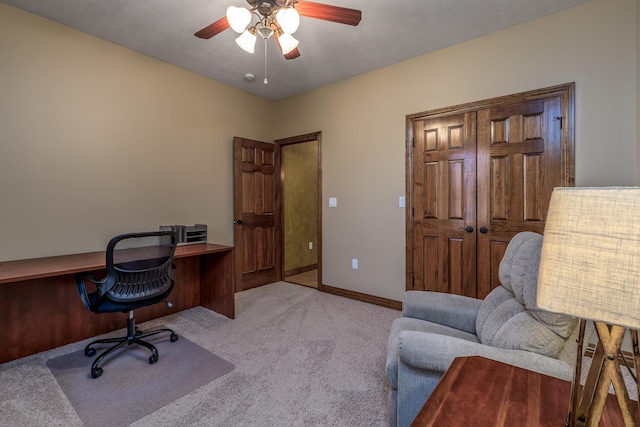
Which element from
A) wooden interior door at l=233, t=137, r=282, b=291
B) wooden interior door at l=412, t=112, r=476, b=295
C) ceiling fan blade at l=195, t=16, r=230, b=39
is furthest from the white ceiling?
wooden interior door at l=233, t=137, r=282, b=291

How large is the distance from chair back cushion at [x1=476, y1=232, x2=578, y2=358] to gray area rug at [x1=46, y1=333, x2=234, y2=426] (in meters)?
1.76

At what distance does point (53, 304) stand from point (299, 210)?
3.29 meters

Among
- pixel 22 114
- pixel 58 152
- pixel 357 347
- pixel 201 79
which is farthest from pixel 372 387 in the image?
pixel 201 79

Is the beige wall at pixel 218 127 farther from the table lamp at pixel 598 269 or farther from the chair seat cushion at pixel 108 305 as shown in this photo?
the table lamp at pixel 598 269

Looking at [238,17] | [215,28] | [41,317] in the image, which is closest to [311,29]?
[215,28]

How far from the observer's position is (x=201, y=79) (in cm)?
371

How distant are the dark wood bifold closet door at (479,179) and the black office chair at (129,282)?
2.41 meters

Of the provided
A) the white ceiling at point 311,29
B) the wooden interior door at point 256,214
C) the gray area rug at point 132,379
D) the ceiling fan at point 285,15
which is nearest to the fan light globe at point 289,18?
the ceiling fan at point 285,15

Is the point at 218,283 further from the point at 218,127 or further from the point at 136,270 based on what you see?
the point at 218,127

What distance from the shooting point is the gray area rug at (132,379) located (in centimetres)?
173

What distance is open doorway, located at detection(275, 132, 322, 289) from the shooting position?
4633 millimetres

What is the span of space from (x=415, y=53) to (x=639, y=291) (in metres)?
3.21

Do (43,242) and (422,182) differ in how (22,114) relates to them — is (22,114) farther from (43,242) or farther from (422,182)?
(422,182)

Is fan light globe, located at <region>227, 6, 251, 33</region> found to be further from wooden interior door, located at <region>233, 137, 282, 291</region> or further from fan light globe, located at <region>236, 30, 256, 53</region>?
wooden interior door, located at <region>233, 137, 282, 291</region>
